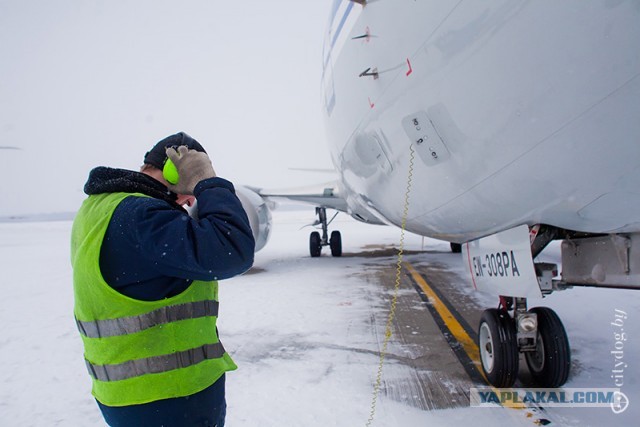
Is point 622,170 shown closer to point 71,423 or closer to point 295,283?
point 71,423

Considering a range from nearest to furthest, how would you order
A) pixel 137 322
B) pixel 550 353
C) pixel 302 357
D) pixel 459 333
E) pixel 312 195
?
1. pixel 137 322
2. pixel 550 353
3. pixel 302 357
4. pixel 459 333
5. pixel 312 195

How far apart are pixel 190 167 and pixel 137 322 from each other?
1.72ft

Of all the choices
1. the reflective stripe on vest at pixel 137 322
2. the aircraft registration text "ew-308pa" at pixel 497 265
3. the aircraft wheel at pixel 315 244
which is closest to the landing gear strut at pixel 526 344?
the aircraft registration text "ew-308pa" at pixel 497 265

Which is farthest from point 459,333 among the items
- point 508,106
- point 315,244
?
point 315,244

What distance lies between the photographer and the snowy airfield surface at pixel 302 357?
273 cm

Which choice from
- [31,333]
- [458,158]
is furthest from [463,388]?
[31,333]

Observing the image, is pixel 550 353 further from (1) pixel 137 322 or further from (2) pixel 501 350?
(1) pixel 137 322

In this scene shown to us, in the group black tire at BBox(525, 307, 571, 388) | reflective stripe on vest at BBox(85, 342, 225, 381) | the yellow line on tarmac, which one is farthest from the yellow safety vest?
black tire at BBox(525, 307, 571, 388)

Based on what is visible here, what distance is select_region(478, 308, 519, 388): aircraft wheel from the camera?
304 centimetres

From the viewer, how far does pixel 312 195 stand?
10602mm

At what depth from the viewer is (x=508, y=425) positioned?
256 cm
